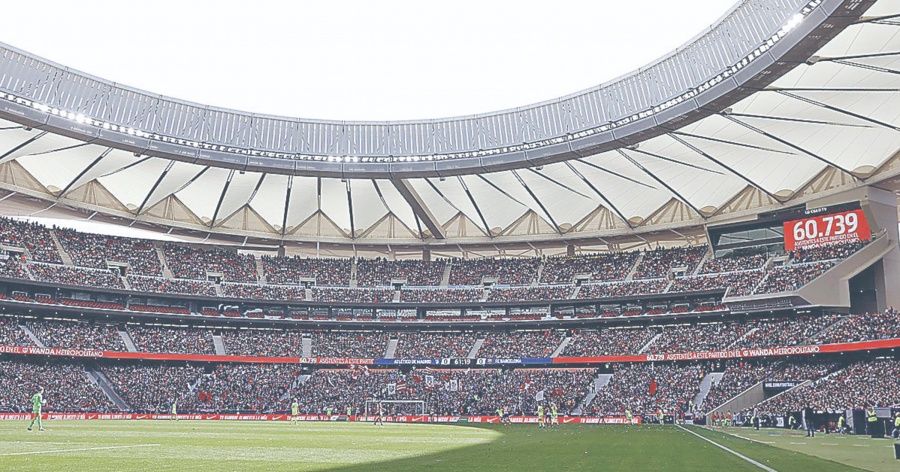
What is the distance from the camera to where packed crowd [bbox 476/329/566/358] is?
63.1 metres

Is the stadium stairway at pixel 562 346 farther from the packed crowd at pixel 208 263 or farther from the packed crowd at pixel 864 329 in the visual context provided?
the packed crowd at pixel 208 263

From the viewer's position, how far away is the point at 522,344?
64.3 meters

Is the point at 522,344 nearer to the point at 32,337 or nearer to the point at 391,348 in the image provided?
the point at 391,348

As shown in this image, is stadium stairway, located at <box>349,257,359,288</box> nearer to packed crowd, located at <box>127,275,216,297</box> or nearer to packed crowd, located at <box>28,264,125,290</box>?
packed crowd, located at <box>127,275,216,297</box>

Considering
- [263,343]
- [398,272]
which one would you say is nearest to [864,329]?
[398,272]

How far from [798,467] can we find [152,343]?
2089 inches

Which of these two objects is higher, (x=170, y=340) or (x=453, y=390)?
(x=170, y=340)

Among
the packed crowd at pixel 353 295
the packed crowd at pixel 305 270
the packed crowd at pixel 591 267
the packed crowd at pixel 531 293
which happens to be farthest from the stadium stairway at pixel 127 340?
the packed crowd at pixel 591 267

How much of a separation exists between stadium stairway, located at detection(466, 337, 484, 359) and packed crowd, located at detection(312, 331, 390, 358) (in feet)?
24.1

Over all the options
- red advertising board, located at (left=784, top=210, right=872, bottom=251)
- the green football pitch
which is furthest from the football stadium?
the green football pitch

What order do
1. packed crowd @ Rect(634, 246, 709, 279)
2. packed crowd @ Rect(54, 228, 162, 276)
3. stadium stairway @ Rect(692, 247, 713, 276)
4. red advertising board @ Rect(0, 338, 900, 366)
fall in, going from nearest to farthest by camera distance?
red advertising board @ Rect(0, 338, 900, 366) → packed crowd @ Rect(54, 228, 162, 276) → stadium stairway @ Rect(692, 247, 713, 276) → packed crowd @ Rect(634, 246, 709, 279)

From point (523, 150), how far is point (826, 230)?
71.6ft

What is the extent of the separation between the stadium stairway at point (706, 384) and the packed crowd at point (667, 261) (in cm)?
972

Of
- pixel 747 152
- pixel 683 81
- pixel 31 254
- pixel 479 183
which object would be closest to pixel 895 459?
pixel 683 81
